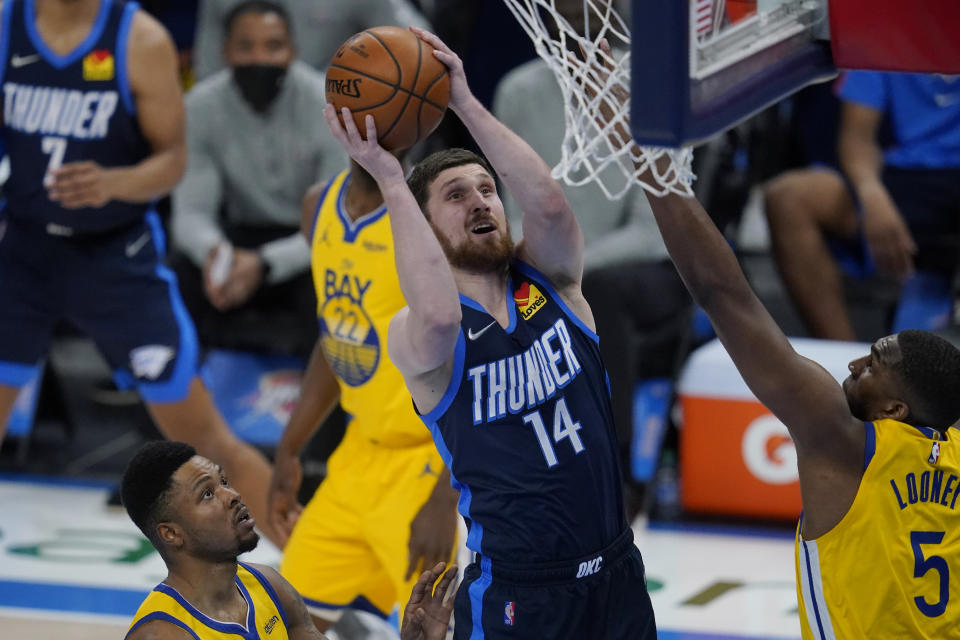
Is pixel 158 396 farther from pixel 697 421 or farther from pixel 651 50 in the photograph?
pixel 651 50

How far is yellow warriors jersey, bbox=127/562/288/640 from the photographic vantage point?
3.30 m

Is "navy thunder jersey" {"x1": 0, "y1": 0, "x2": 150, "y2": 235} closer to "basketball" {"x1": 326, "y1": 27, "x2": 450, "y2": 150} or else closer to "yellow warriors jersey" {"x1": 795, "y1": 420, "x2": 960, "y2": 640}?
"basketball" {"x1": 326, "y1": 27, "x2": 450, "y2": 150}

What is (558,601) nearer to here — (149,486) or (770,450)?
(149,486)

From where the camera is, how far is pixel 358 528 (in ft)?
13.9

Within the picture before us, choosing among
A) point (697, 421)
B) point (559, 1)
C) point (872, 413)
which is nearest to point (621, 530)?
point (872, 413)

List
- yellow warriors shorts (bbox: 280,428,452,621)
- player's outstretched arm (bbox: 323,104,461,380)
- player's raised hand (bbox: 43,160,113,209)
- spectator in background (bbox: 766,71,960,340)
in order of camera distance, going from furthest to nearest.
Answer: spectator in background (bbox: 766,71,960,340) < player's raised hand (bbox: 43,160,113,209) < yellow warriors shorts (bbox: 280,428,452,621) < player's outstretched arm (bbox: 323,104,461,380)

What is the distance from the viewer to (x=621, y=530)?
3.46 meters

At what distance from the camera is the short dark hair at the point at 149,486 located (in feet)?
11.1

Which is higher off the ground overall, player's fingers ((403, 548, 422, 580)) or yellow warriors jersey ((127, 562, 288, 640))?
yellow warriors jersey ((127, 562, 288, 640))

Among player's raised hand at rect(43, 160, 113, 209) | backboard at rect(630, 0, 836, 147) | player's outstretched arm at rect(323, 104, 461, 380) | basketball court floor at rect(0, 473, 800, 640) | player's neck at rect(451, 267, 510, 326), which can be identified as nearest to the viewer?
backboard at rect(630, 0, 836, 147)

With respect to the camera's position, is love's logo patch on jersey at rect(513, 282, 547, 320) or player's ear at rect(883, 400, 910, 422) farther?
love's logo patch on jersey at rect(513, 282, 547, 320)

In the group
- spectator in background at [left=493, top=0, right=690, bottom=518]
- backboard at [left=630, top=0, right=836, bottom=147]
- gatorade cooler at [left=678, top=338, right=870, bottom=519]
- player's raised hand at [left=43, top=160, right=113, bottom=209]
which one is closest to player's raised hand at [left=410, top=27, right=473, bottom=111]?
backboard at [left=630, top=0, right=836, bottom=147]

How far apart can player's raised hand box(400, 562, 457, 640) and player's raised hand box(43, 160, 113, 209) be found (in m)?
2.42

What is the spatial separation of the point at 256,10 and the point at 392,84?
377 centimetres
